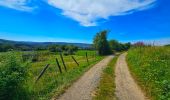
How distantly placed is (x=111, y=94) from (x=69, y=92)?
2091 millimetres

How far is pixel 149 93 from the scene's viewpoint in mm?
12641

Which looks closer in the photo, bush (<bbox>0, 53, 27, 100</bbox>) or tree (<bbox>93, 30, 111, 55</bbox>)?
bush (<bbox>0, 53, 27, 100</bbox>)

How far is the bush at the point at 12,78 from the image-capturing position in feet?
35.4

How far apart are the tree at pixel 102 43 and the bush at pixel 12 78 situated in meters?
62.5

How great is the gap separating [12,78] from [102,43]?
64.8 metres

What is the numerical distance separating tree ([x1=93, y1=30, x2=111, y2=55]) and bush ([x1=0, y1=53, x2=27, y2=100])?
205 feet

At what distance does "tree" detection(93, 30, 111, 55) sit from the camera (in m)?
74.9

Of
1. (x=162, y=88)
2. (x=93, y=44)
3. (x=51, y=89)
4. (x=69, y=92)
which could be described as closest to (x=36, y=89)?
(x=51, y=89)

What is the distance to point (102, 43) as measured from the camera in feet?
247

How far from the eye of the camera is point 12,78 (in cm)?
1112

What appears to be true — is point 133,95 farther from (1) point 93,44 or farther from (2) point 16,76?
(1) point 93,44

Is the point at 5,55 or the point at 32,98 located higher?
the point at 5,55

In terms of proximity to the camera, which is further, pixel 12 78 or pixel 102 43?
pixel 102 43

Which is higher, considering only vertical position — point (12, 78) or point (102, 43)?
point (102, 43)
